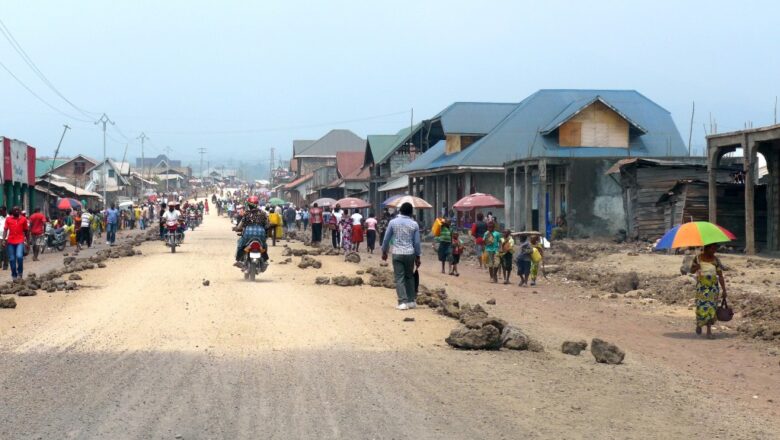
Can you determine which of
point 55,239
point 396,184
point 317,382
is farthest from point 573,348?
point 396,184

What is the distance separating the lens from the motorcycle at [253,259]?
20797 millimetres

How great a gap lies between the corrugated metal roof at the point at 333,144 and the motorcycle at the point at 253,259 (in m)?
101

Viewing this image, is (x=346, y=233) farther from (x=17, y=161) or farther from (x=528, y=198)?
(x=17, y=161)

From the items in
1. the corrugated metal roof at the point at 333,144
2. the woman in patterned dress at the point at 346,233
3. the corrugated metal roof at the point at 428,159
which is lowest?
the woman in patterned dress at the point at 346,233

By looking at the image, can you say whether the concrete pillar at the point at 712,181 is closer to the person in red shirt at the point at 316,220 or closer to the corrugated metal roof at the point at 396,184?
the person in red shirt at the point at 316,220

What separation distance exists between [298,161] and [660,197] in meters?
95.3

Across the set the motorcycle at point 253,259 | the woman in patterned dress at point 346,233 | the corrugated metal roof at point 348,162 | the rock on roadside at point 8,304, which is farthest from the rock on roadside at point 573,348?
the corrugated metal roof at point 348,162

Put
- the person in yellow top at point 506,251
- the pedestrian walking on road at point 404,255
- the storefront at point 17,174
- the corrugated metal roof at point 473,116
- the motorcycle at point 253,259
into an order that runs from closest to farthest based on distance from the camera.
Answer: the pedestrian walking on road at point 404,255 < the motorcycle at point 253,259 < the person in yellow top at point 506,251 < the storefront at point 17,174 < the corrugated metal roof at point 473,116

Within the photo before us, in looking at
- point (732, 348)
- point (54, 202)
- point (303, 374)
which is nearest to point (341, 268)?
point (732, 348)

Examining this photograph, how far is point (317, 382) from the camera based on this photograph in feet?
30.3

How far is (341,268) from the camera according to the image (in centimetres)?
2650

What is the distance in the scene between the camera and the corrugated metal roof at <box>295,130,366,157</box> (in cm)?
12225

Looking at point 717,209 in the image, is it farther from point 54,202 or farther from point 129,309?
point 54,202

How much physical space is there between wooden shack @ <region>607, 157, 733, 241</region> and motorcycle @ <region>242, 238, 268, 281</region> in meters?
14.6
